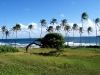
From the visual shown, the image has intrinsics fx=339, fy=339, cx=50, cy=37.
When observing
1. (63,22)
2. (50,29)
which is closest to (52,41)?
(50,29)

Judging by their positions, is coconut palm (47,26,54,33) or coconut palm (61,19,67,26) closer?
coconut palm (47,26,54,33)

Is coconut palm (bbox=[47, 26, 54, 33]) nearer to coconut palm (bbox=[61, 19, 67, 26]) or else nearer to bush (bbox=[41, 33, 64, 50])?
coconut palm (bbox=[61, 19, 67, 26])

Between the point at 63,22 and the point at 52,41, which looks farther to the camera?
the point at 63,22

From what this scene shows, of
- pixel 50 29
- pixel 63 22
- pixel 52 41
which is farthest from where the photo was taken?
pixel 63 22

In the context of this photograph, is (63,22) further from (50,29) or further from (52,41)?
(52,41)

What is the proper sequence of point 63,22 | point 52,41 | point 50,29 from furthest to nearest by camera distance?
1. point 63,22
2. point 50,29
3. point 52,41

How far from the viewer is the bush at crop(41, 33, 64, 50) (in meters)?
71.3

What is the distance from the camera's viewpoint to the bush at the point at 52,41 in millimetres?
71312

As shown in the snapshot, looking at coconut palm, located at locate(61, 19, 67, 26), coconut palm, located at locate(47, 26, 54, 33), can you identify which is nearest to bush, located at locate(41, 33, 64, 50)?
coconut palm, located at locate(47, 26, 54, 33)

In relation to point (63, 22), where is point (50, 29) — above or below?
below

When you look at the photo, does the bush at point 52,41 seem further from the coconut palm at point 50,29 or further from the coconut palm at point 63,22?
the coconut palm at point 63,22

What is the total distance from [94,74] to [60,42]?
36.5m

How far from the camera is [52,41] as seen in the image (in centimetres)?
7181

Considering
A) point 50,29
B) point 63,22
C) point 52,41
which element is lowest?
point 52,41
